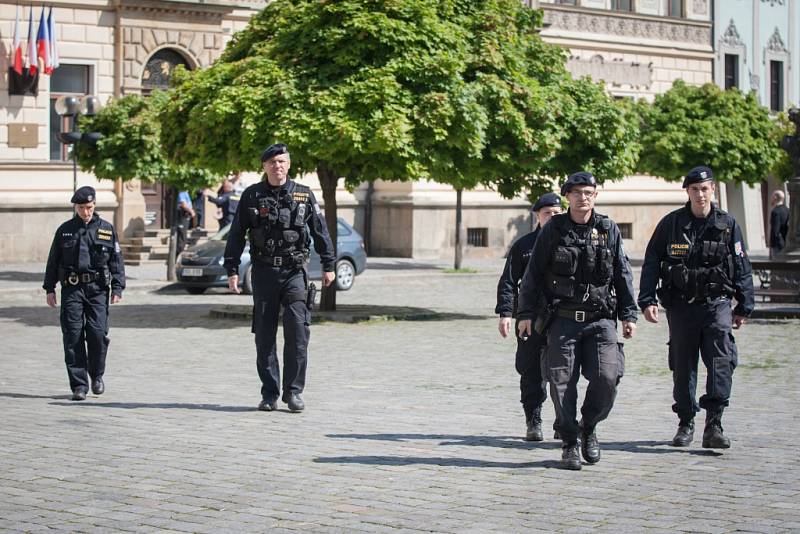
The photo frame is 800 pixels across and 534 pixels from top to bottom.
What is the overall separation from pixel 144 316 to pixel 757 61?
3357 cm

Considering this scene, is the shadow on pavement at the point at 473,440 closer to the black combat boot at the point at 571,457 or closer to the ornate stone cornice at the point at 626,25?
the black combat boot at the point at 571,457

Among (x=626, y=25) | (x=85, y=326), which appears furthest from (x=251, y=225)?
(x=626, y=25)

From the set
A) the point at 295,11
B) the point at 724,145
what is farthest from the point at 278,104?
the point at 724,145

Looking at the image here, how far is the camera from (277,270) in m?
11.9

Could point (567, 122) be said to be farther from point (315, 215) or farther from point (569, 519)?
point (569, 519)

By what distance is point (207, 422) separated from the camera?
11.1 m

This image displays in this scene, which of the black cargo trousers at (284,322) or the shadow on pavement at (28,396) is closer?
the black cargo trousers at (284,322)

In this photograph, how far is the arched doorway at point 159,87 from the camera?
34.8 m

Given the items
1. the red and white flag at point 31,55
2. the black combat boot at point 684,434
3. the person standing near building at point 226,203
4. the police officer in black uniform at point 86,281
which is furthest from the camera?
the red and white flag at point 31,55

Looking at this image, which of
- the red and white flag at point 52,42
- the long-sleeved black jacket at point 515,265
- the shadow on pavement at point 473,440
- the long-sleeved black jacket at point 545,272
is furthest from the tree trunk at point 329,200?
the red and white flag at point 52,42

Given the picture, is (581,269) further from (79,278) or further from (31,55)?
(31,55)

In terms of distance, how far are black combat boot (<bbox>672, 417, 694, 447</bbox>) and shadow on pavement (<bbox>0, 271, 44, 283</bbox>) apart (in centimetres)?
1936

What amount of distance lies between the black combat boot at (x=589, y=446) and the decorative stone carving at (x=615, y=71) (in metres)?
34.4

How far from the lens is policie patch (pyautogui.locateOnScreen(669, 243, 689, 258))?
10070mm
